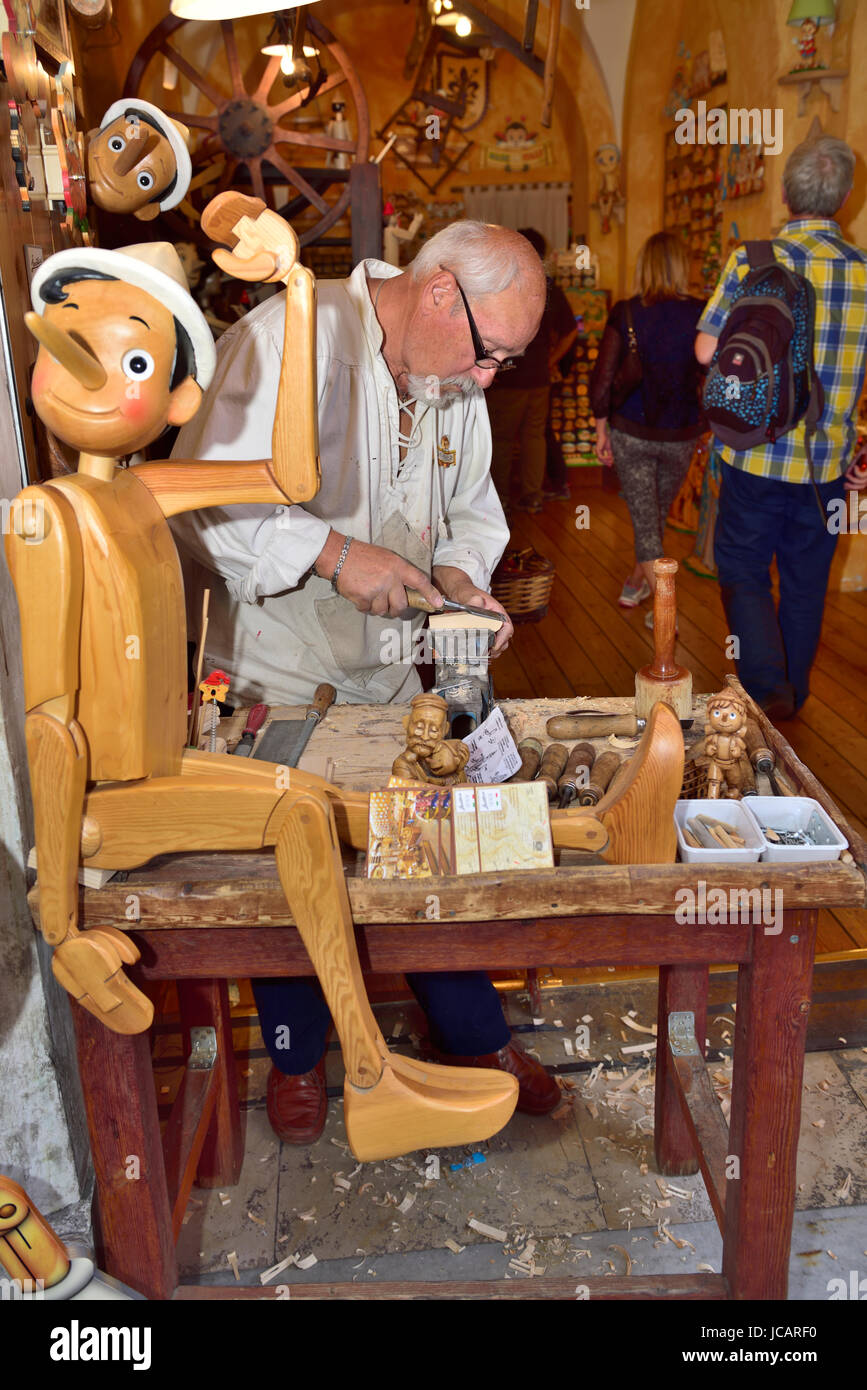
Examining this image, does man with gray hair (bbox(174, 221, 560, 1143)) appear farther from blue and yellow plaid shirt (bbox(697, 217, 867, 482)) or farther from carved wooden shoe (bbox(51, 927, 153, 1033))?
blue and yellow plaid shirt (bbox(697, 217, 867, 482))

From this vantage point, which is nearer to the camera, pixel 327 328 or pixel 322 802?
pixel 322 802

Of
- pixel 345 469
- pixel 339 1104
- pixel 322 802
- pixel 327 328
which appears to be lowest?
pixel 339 1104

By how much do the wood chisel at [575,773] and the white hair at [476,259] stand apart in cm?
81

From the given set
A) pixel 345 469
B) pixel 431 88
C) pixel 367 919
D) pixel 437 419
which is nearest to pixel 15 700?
pixel 367 919

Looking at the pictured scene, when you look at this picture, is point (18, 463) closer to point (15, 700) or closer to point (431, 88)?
point (15, 700)

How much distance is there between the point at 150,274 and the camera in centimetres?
130

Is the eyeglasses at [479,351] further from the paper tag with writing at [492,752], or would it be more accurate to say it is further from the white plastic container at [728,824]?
the white plastic container at [728,824]

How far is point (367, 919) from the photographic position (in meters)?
1.47

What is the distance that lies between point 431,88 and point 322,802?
9.63 m

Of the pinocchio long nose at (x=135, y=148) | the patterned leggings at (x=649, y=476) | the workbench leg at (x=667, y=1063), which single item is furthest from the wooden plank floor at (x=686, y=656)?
the pinocchio long nose at (x=135, y=148)

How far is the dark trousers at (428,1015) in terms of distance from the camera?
7.13ft

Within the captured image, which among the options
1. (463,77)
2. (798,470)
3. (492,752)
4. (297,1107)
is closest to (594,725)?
(492,752)

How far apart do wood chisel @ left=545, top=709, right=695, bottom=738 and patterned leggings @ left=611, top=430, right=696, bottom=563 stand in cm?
349

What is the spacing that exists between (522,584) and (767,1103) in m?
2.92
